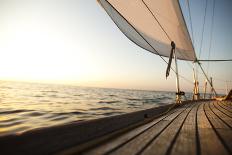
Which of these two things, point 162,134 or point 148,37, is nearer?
point 162,134

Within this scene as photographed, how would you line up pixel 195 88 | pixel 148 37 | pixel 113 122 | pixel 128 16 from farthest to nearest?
pixel 195 88 < pixel 148 37 < pixel 128 16 < pixel 113 122

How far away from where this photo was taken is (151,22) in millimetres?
6238

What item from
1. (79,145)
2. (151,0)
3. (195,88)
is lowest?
(79,145)

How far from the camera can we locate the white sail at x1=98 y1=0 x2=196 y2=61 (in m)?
4.80

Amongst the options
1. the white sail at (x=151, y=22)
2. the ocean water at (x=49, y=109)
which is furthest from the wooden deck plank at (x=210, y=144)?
the white sail at (x=151, y=22)

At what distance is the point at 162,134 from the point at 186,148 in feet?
2.40

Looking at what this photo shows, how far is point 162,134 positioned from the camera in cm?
281

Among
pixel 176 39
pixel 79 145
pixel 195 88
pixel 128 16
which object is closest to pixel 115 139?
pixel 79 145

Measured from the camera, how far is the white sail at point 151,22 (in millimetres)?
4805

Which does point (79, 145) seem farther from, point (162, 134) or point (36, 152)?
point (162, 134)

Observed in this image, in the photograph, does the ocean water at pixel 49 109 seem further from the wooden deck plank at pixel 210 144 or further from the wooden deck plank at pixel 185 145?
the wooden deck plank at pixel 210 144

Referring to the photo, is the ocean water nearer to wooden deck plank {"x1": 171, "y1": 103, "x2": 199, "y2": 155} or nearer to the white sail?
wooden deck plank {"x1": 171, "y1": 103, "x2": 199, "y2": 155}

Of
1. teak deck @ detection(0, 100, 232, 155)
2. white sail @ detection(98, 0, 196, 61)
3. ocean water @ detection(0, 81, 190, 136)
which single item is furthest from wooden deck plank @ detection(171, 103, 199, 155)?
white sail @ detection(98, 0, 196, 61)

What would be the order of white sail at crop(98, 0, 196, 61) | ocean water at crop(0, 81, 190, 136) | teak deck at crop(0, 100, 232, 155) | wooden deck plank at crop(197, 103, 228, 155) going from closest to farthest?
teak deck at crop(0, 100, 232, 155) < wooden deck plank at crop(197, 103, 228, 155) < white sail at crop(98, 0, 196, 61) < ocean water at crop(0, 81, 190, 136)
